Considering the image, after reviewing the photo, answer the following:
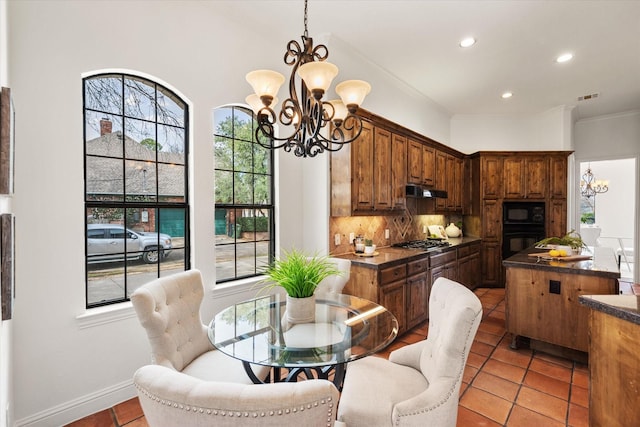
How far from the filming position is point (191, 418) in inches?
31.9

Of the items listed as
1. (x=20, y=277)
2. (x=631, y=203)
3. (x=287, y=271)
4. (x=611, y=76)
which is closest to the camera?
(x=287, y=271)

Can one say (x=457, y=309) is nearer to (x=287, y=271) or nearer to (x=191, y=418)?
(x=287, y=271)

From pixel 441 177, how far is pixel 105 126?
4.62m

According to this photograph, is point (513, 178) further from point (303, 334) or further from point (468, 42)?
point (303, 334)

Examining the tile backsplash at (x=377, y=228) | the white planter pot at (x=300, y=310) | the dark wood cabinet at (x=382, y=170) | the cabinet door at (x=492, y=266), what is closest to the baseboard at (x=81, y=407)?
the white planter pot at (x=300, y=310)

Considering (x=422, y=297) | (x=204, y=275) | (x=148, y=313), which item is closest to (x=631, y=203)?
(x=422, y=297)

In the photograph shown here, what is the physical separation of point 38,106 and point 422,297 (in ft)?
13.0

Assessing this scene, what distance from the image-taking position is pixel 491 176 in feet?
18.9

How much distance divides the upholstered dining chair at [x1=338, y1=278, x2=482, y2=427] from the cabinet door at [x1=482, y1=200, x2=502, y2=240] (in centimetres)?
457

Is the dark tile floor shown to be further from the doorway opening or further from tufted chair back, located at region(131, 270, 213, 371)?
the doorway opening

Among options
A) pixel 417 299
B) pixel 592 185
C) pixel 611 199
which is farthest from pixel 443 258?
pixel 611 199

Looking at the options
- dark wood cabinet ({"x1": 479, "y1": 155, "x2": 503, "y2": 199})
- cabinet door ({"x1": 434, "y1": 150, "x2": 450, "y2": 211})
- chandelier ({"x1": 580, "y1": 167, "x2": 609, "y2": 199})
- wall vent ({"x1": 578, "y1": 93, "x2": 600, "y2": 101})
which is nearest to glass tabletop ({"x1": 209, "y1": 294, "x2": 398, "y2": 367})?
cabinet door ({"x1": 434, "y1": 150, "x2": 450, "y2": 211})

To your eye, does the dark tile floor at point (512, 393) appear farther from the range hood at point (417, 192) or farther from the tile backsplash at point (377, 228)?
the range hood at point (417, 192)

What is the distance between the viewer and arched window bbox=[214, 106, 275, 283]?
119 inches
